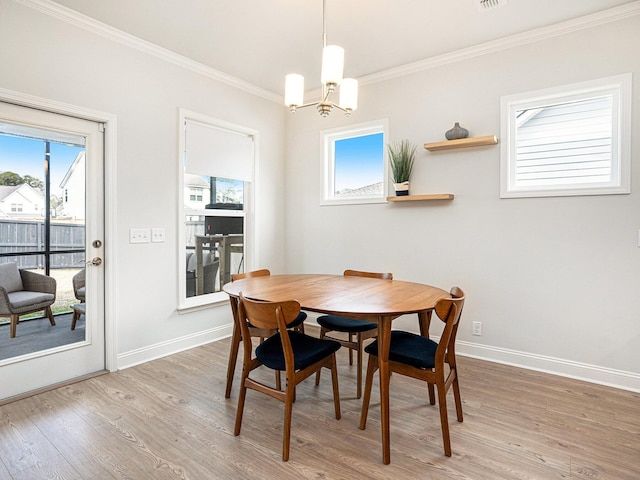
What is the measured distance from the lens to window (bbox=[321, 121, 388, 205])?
12.6ft

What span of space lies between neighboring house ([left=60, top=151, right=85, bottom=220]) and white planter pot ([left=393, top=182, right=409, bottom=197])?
106 inches

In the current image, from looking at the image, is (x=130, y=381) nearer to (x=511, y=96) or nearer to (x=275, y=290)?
(x=275, y=290)

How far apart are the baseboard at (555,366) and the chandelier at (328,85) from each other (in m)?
2.37

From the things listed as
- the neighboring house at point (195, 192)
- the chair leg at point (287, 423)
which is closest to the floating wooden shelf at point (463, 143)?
the neighboring house at point (195, 192)

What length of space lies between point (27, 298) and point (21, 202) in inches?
27.1

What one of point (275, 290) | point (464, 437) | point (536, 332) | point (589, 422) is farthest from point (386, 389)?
point (536, 332)

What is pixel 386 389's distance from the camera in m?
1.83

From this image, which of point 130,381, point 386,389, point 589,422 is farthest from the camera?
point 130,381

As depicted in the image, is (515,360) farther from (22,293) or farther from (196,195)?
(22,293)

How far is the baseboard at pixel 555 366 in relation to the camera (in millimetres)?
2629

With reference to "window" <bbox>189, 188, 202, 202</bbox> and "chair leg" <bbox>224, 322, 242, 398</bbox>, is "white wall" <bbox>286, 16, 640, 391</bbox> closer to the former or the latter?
"window" <bbox>189, 188, 202, 202</bbox>

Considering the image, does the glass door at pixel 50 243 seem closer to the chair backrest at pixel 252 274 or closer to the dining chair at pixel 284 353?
the chair backrest at pixel 252 274

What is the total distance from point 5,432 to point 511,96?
13.7 ft

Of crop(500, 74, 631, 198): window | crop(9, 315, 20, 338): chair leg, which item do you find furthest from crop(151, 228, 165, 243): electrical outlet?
crop(500, 74, 631, 198): window
